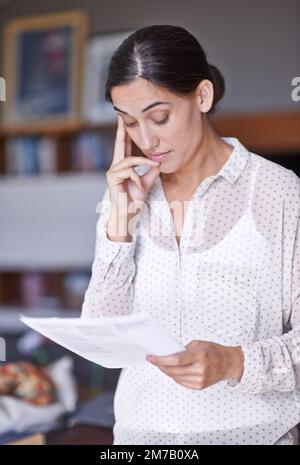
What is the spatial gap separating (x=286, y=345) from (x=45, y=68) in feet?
8.43

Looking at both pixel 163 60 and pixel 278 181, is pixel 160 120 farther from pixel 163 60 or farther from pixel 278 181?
pixel 278 181

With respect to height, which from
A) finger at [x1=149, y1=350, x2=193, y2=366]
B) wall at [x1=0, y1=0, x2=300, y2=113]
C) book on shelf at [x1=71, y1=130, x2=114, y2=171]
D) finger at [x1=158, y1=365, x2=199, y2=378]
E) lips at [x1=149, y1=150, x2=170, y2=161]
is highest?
wall at [x1=0, y1=0, x2=300, y2=113]

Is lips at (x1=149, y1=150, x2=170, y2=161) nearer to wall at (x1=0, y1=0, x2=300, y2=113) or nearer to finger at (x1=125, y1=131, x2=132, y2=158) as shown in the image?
finger at (x1=125, y1=131, x2=132, y2=158)

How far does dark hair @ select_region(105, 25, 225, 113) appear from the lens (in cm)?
88

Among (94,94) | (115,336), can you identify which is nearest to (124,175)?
(115,336)

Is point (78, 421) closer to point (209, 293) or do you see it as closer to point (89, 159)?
point (209, 293)

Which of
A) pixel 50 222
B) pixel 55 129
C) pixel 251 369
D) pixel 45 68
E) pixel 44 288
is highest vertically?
pixel 45 68

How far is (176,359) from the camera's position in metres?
0.76

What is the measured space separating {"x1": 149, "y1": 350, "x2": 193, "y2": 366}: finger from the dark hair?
0.37 metres

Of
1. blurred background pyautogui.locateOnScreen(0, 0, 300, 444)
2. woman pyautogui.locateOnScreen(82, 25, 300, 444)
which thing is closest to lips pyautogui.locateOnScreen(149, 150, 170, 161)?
woman pyautogui.locateOnScreen(82, 25, 300, 444)

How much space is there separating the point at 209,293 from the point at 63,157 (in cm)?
249

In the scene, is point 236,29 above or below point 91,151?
above

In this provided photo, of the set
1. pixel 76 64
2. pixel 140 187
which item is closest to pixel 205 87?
pixel 140 187

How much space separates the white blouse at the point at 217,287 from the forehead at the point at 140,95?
16 centimetres
